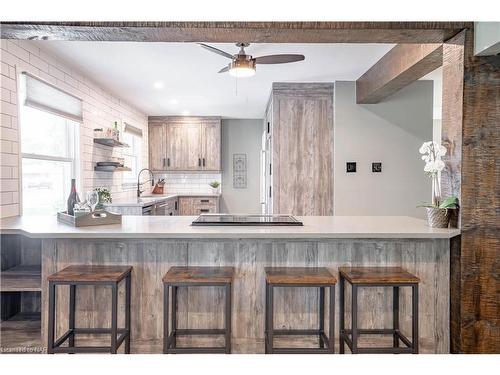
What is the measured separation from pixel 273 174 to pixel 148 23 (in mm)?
3109

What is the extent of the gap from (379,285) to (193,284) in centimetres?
Answer: 104

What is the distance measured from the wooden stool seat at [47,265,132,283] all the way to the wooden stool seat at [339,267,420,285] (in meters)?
1.34

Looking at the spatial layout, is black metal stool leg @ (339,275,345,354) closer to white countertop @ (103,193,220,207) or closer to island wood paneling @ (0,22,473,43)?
island wood paneling @ (0,22,473,43)

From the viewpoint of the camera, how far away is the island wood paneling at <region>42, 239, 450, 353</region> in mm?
2367

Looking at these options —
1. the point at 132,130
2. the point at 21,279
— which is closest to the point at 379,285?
the point at 21,279

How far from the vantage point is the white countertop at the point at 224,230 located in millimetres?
2137

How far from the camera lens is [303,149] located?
16.0 feet

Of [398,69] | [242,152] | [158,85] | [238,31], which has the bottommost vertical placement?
[242,152]

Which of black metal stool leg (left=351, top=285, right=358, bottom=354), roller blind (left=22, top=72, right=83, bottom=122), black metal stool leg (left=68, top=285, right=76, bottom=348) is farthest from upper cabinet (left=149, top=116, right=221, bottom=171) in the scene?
black metal stool leg (left=351, top=285, right=358, bottom=354)

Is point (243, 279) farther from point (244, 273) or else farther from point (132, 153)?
point (132, 153)

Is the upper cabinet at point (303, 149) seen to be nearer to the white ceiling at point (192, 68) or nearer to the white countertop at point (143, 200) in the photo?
the white ceiling at point (192, 68)

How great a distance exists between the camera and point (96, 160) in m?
4.53

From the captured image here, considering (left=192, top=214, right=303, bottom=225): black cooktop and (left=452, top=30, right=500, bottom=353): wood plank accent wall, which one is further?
(left=192, top=214, right=303, bottom=225): black cooktop

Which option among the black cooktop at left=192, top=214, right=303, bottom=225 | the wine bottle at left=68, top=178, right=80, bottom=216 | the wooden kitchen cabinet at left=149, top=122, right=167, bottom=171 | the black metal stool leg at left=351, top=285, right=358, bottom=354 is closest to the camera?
the black metal stool leg at left=351, top=285, right=358, bottom=354
